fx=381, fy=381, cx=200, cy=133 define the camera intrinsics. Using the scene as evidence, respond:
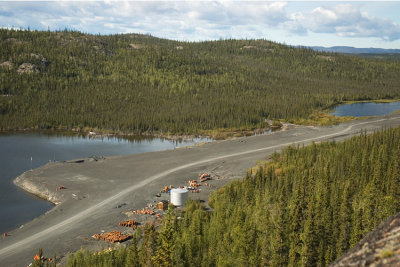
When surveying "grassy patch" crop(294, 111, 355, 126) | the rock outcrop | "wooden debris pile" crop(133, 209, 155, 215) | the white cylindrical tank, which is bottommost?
"wooden debris pile" crop(133, 209, 155, 215)

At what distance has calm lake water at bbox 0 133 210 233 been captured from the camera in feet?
238

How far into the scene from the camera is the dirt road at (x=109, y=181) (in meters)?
57.2

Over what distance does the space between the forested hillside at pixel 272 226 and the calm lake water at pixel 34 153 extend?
29315 millimetres

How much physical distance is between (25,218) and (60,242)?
16199 millimetres

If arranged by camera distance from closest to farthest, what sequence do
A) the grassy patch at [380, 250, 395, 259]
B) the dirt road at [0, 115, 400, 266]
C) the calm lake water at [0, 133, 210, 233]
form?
the grassy patch at [380, 250, 395, 259]
the dirt road at [0, 115, 400, 266]
the calm lake water at [0, 133, 210, 233]

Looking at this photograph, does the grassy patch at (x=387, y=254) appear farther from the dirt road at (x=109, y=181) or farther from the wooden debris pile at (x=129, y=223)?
the wooden debris pile at (x=129, y=223)

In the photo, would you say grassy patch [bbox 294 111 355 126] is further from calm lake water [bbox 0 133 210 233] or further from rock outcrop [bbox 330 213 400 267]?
rock outcrop [bbox 330 213 400 267]

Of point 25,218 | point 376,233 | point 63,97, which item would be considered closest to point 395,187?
point 376,233

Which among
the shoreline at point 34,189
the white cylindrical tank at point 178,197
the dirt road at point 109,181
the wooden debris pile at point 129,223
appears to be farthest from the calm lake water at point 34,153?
the white cylindrical tank at point 178,197

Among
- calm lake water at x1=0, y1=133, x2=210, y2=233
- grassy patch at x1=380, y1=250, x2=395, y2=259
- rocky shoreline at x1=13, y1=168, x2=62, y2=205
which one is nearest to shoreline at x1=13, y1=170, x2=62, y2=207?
rocky shoreline at x1=13, y1=168, x2=62, y2=205

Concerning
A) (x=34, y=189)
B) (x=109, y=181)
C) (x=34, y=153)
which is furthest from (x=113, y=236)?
(x=34, y=153)

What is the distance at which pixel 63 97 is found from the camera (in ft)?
605

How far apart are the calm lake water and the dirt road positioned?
4.70 metres

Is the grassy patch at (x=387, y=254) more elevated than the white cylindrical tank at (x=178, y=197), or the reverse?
the grassy patch at (x=387, y=254)
